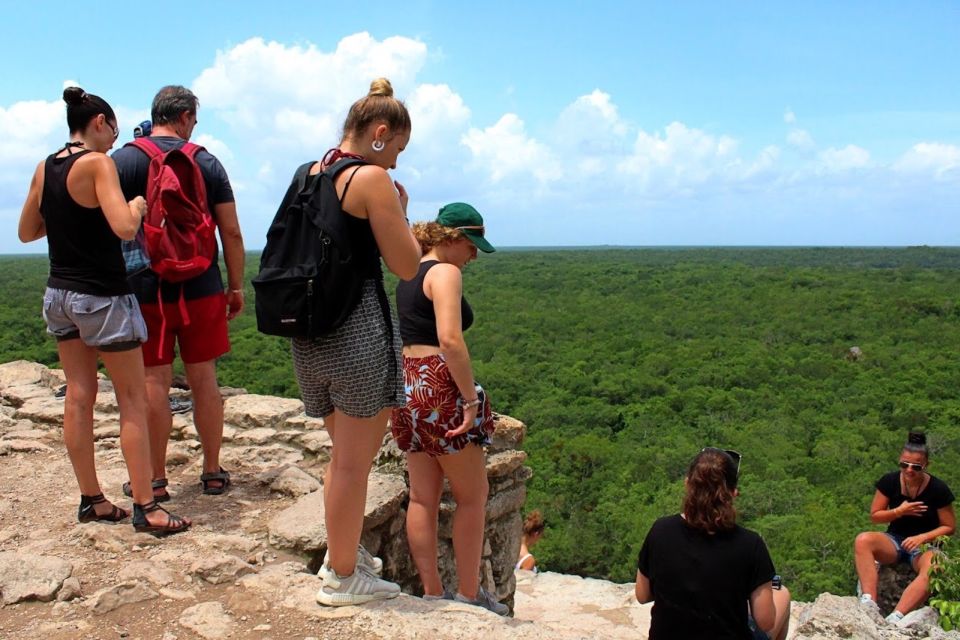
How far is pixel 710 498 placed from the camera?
248cm

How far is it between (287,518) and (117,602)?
0.72m

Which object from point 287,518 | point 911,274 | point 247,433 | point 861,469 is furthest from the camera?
point 911,274

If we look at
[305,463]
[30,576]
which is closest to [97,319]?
[30,576]

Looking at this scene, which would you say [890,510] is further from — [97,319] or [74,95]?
[74,95]

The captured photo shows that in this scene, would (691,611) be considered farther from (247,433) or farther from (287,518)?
Result: (247,433)

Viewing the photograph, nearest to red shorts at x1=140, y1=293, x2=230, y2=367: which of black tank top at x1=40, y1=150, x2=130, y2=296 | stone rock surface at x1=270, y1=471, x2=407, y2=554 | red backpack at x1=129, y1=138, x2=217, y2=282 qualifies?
red backpack at x1=129, y1=138, x2=217, y2=282

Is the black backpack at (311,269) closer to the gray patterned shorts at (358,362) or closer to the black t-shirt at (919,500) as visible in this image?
the gray patterned shorts at (358,362)

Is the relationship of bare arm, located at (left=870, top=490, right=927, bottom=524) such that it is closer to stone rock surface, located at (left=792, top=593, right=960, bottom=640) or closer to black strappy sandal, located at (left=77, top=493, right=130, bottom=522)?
stone rock surface, located at (left=792, top=593, right=960, bottom=640)

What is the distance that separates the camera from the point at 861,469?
54.3 feet

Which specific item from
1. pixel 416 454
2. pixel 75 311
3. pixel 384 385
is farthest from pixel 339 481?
pixel 75 311

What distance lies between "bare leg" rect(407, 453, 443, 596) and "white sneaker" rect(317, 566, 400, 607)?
382mm

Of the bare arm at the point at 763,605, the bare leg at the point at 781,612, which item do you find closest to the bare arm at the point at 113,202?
the bare arm at the point at 763,605

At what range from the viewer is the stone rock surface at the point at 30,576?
98.0 inches

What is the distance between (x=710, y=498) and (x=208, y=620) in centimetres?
153
